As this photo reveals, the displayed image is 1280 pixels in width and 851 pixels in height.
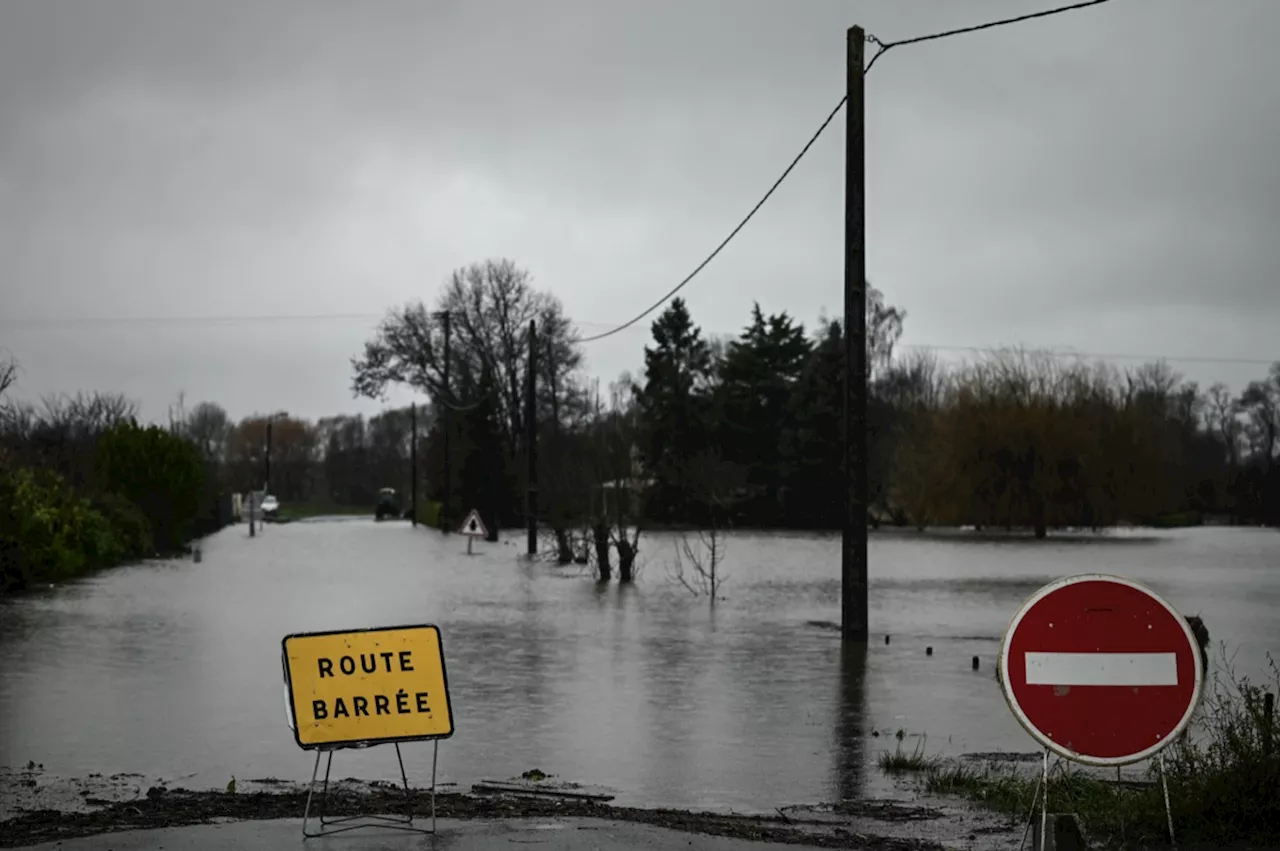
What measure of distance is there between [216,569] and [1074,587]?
116 feet

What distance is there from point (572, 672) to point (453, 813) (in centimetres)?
913

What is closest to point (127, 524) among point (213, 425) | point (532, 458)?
point (532, 458)

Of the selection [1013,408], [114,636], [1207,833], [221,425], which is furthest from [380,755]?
[221,425]

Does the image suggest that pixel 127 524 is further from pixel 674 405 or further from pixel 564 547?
pixel 674 405

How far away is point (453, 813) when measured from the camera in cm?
884

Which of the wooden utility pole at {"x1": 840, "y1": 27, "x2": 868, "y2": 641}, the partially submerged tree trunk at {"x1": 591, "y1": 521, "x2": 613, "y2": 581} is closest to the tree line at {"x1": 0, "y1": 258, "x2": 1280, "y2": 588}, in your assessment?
the partially submerged tree trunk at {"x1": 591, "y1": 521, "x2": 613, "y2": 581}

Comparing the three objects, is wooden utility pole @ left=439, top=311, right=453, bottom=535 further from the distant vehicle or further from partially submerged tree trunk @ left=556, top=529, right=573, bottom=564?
partially submerged tree trunk @ left=556, top=529, right=573, bottom=564

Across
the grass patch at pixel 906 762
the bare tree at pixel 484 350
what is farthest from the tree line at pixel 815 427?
the grass patch at pixel 906 762

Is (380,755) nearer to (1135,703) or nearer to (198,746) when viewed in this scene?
(198,746)

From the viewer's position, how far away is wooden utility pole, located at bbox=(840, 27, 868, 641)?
66.6ft

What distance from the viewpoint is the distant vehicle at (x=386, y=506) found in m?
103

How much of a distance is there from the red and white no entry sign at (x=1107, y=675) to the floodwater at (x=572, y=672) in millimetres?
3496

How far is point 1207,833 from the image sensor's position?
7949 mm

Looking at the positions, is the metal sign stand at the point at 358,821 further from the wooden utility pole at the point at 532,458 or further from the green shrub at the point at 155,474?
the green shrub at the point at 155,474
